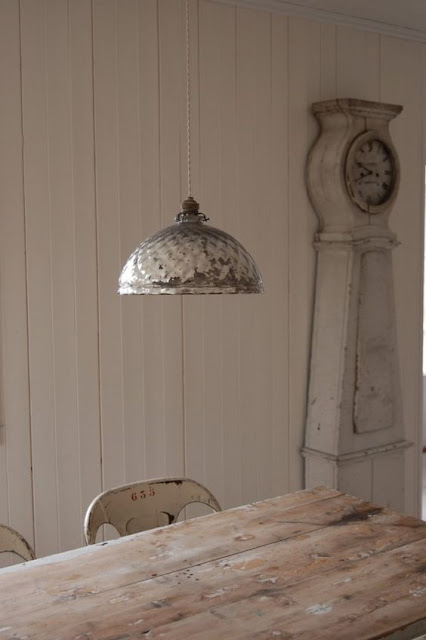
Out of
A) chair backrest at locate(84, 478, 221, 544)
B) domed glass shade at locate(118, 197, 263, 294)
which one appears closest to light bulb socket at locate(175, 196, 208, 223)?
domed glass shade at locate(118, 197, 263, 294)

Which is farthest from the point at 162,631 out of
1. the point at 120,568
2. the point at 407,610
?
the point at 407,610

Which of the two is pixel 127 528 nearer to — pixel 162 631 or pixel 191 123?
pixel 162 631

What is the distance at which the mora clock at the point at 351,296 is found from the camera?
13.5ft

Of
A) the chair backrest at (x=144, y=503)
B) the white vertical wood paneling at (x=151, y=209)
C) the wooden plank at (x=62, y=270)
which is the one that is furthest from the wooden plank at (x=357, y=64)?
the chair backrest at (x=144, y=503)

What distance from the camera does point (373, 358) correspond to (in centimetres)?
426

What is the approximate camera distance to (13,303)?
3.42 m

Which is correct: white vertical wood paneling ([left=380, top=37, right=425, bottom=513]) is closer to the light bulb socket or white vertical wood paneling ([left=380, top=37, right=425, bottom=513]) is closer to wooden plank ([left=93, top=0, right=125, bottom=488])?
wooden plank ([left=93, top=0, right=125, bottom=488])

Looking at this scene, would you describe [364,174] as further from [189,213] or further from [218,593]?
[218,593]

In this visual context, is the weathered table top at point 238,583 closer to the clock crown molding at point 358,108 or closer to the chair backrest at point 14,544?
the chair backrest at point 14,544

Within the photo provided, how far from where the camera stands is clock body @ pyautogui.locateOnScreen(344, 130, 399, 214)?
4094 mm

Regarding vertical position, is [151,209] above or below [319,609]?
above

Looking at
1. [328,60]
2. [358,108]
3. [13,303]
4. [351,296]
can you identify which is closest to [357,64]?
[328,60]

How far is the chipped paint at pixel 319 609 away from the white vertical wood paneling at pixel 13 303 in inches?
69.5

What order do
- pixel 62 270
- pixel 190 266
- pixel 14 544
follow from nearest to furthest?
pixel 190 266 < pixel 14 544 < pixel 62 270
